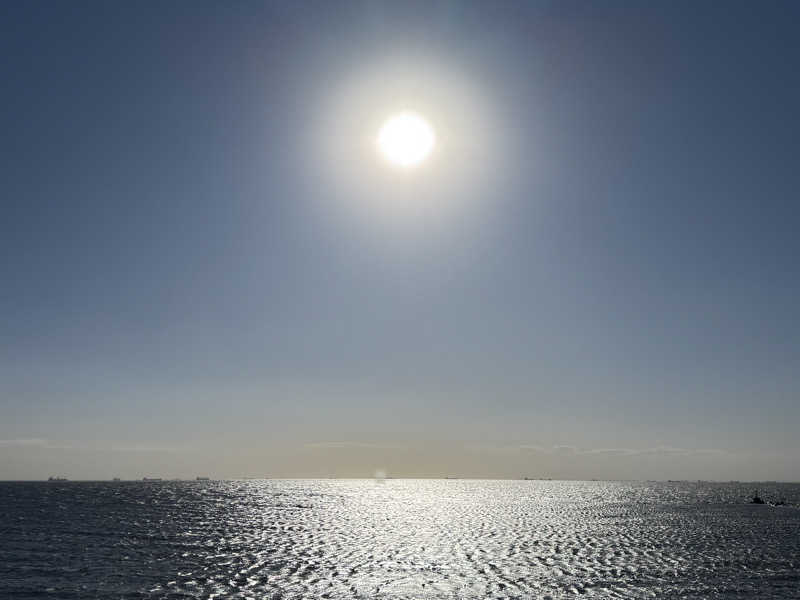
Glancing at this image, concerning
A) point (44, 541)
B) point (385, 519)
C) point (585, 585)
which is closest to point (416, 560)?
point (585, 585)

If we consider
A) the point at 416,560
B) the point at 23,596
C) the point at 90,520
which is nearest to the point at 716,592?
the point at 416,560

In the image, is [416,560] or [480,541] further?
[480,541]

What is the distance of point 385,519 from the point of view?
403 feet

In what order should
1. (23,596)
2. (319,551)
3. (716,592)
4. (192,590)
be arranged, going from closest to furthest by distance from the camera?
(23,596), (192,590), (716,592), (319,551)

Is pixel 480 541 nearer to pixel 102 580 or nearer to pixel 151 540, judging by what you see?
pixel 151 540

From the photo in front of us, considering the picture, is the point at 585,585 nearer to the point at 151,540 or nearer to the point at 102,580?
the point at 102,580

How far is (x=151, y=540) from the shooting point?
7712cm

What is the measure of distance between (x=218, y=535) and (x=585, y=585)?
183 ft

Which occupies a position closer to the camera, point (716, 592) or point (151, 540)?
point (716, 592)

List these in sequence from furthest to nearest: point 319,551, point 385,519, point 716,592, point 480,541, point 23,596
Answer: point 385,519 < point 480,541 < point 319,551 < point 716,592 < point 23,596

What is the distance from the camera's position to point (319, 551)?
2825 inches

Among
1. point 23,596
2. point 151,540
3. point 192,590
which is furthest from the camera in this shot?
point 151,540

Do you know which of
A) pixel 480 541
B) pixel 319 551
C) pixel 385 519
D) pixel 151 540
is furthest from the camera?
pixel 385 519

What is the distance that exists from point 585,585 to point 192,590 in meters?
34.5
